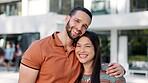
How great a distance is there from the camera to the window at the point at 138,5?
13.5 meters


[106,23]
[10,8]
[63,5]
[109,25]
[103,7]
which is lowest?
[109,25]

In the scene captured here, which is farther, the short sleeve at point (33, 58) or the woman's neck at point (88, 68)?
the woman's neck at point (88, 68)

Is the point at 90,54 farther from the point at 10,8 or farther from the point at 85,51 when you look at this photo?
the point at 10,8

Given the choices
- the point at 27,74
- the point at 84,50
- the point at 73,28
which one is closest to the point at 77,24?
the point at 73,28

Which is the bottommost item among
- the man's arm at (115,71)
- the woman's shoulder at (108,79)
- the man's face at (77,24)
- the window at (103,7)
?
the woman's shoulder at (108,79)

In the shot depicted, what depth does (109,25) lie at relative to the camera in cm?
1305

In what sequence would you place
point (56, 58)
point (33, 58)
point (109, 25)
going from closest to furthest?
1. point (33, 58)
2. point (56, 58)
3. point (109, 25)

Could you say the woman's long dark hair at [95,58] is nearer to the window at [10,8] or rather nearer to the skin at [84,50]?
the skin at [84,50]

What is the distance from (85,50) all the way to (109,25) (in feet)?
35.4

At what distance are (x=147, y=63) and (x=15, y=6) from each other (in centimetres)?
1072

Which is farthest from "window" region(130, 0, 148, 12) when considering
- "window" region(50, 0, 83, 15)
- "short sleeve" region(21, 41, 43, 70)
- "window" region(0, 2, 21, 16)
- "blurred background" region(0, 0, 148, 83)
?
"short sleeve" region(21, 41, 43, 70)

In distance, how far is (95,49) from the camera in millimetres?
2508

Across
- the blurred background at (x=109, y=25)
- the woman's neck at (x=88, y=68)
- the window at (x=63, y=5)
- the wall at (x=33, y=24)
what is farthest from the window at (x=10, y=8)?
the woman's neck at (x=88, y=68)

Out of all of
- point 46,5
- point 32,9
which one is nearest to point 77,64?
point 46,5
